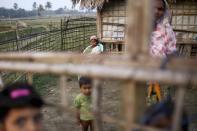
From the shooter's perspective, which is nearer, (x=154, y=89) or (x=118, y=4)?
(x=154, y=89)

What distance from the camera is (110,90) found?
770cm

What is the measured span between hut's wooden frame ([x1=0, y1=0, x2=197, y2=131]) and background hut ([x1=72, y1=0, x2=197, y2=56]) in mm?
6496

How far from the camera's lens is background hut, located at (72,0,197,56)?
313 inches

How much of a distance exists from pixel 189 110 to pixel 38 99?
14.7 ft

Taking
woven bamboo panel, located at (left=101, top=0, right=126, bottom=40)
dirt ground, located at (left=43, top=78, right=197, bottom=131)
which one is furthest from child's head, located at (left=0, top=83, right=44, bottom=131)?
woven bamboo panel, located at (left=101, top=0, right=126, bottom=40)

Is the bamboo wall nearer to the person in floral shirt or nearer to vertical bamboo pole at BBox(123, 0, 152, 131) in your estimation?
the person in floral shirt

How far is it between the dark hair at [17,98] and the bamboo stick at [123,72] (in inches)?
9.5

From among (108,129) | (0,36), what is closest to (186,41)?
(108,129)

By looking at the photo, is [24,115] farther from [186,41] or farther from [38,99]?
[186,41]

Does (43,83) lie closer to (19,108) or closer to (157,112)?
(19,108)

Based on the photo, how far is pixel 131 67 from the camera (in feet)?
5.03

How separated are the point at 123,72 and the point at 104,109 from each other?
15.8ft

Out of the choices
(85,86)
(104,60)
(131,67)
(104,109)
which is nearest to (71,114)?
(104,109)

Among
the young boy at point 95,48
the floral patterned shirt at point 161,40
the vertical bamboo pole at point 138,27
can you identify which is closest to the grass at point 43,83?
the young boy at point 95,48
